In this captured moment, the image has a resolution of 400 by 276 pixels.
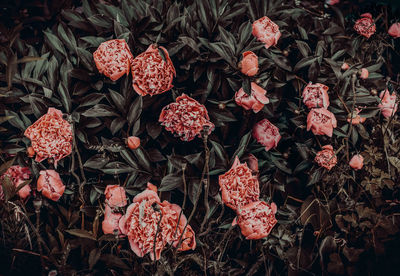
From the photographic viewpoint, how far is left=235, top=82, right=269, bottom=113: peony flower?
3.69ft

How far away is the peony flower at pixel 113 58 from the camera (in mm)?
1075

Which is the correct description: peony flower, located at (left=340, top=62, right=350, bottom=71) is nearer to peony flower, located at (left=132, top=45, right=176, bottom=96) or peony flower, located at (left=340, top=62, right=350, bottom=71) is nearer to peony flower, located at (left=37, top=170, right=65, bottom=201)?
peony flower, located at (left=132, top=45, right=176, bottom=96)

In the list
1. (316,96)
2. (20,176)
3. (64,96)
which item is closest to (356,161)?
(316,96)

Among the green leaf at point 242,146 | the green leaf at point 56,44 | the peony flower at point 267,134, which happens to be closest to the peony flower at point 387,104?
the peony flower at point 267,134

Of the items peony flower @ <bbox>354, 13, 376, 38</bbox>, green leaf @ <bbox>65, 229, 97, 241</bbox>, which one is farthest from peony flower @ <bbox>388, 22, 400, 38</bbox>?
green leaf @ <bbox>65, 229, 97, 241</bbox>

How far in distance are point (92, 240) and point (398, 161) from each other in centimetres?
124

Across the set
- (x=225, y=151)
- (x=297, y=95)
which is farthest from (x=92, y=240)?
(x=297, y=95)

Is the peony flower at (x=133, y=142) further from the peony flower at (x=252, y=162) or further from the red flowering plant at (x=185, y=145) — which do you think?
the peony flower at (x=252, y=162)

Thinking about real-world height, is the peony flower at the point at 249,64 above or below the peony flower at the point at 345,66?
above

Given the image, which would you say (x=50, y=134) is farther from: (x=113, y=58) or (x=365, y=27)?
(x=365, y=27)

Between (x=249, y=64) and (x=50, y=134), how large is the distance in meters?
0.65

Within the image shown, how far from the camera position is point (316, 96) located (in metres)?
1.22

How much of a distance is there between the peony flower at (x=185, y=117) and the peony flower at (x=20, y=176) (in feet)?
1.72

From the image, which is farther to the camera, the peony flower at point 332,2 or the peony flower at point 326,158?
the peony flower at point 332,2
